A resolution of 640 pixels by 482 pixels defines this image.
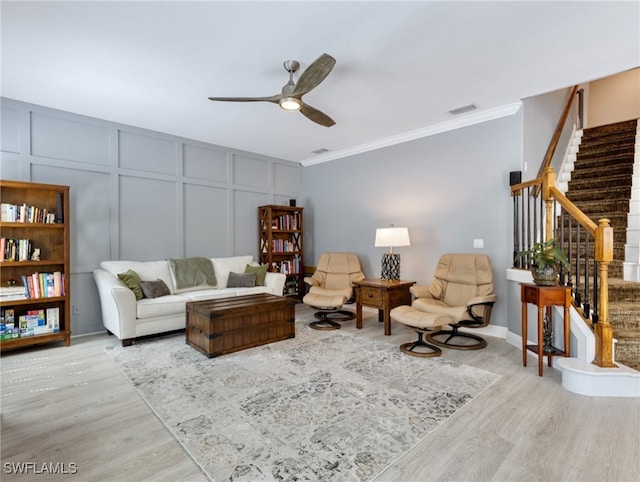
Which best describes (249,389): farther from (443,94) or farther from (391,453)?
(443,94)

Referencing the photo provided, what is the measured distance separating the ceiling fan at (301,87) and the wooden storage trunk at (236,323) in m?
2.00

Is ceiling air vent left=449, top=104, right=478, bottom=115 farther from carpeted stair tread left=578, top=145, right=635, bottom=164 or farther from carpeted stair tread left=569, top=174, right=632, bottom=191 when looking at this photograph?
carpeted stair tread left=578, top=145, right=635, bottom=164

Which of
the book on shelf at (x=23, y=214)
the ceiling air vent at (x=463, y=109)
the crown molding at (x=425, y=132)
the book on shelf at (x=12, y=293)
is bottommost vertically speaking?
the book on shelf at (x=12, y=293)

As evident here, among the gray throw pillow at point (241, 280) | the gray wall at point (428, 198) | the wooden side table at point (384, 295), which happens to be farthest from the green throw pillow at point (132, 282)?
the gray wall at point (428, 198)

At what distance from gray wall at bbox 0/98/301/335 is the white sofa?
1.00 feet

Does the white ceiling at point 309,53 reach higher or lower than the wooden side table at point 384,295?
higher

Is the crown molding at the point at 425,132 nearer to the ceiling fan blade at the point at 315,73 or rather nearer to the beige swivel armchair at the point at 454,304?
the beige swivel armchair at the point at 454,304

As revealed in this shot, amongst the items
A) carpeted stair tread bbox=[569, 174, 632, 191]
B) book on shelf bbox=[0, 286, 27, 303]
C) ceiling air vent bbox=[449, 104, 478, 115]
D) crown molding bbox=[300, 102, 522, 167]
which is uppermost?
ceiling air vent bbox=[449, 104, 478, 115]

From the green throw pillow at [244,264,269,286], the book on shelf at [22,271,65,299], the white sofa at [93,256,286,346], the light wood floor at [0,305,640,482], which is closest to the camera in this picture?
the light wood floor at [0,305,640,482]

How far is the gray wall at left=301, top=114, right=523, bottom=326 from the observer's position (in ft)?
12.9

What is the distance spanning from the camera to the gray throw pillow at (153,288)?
3971mm

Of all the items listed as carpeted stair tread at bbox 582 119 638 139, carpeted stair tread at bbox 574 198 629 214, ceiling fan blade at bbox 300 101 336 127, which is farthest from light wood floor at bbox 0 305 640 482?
carpeted stair tread at bbox 582 119 638 139

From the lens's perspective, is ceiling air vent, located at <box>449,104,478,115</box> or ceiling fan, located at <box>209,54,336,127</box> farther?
ceiling air vent, located at <box>449,104,478,115</box>

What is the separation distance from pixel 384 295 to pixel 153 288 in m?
2.79
